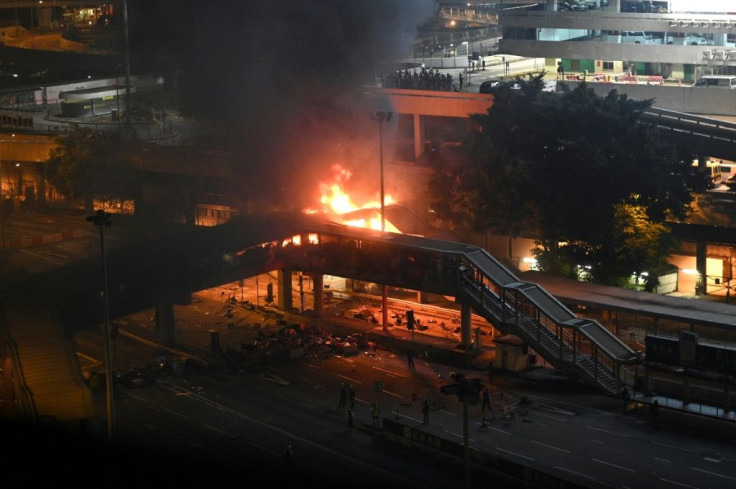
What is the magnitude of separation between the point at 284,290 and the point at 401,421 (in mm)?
16529

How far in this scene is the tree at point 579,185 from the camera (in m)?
60.2

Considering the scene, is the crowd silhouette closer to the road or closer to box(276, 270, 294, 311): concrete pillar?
box(276, 270, 294, 311): concrete pillar

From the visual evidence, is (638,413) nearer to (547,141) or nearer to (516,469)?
(516,469)

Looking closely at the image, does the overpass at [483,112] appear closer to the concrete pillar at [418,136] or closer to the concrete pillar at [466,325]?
the concrete pillar at [418,136]

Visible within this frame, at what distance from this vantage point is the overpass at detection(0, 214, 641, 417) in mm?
47781

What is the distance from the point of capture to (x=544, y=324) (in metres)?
50.3

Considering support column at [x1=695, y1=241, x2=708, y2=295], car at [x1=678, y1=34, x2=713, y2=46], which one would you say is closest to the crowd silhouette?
car at [x1=678, y1=34, x2=713, y2=46]

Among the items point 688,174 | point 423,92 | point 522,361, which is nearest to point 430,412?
point 522,361

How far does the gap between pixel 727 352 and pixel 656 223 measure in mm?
18520

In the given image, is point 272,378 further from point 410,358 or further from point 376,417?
point 376,417

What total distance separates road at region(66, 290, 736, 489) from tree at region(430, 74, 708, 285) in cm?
Answer: 1210

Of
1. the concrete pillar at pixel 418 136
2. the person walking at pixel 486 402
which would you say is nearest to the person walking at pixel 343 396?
the person walking at pixel 486 402

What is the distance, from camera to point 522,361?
49781 mm

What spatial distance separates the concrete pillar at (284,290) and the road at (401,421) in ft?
24.4
